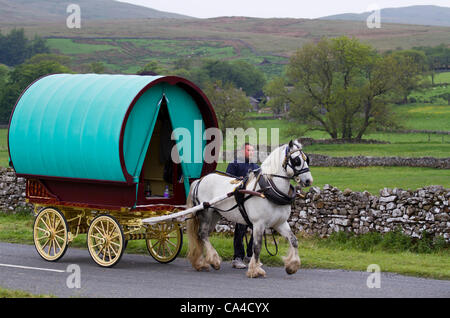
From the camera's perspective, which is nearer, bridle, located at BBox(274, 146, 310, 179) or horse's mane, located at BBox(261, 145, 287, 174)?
bridle, located at BBox(274, 146, 310, 179)

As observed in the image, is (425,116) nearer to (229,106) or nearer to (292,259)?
(229,106)

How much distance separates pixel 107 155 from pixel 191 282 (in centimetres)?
266

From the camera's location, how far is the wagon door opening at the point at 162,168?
533 inches

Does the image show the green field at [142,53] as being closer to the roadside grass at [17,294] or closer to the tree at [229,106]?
the tree at [229,106]

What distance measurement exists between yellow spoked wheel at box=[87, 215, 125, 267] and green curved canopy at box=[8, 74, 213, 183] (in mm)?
838

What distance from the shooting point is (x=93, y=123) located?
40.4ft

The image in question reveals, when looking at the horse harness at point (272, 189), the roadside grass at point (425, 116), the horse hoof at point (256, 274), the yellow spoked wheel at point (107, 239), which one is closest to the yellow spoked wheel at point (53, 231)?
the yellow spoked wheel at point (107, 239)

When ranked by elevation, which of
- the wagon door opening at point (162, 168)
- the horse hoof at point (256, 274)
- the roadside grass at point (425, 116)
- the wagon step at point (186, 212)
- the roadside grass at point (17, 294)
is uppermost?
the wagon door opening at point (162, 168)

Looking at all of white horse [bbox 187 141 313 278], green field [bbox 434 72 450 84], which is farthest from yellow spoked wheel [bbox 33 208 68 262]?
green field [bbox 434 72 450 84]

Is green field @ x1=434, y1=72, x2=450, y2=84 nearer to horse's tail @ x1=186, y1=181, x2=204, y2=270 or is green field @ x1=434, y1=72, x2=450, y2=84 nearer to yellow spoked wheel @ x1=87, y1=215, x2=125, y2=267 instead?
horse's tail @ x1=186, y1=181, x2=204, y2=270

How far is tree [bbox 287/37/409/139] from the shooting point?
70.2 meters

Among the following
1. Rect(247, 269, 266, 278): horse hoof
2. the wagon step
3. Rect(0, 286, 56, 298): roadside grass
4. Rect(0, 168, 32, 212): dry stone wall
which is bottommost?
Rect(0, 168, 32, 212): dry stone wall

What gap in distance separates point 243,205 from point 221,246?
9.57 feet

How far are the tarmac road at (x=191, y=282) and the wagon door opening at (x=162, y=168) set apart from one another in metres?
1.41
